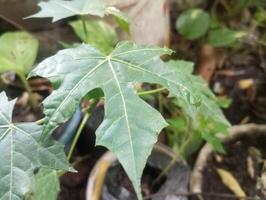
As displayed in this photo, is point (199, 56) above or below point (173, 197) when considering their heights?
above

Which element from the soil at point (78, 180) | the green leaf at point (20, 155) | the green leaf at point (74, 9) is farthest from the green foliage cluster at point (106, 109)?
the soil at point (78, 180)

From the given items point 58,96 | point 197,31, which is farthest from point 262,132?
point 58,96

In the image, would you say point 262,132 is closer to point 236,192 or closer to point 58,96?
point 236,192

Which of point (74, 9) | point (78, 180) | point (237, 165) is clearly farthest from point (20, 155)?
point (237, 165)

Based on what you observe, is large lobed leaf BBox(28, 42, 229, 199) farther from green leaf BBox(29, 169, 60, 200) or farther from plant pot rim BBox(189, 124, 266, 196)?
Result: plant pot rim BBox(189, 124, 266, 196)

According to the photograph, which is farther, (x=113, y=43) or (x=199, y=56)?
(x=199, y=56)
